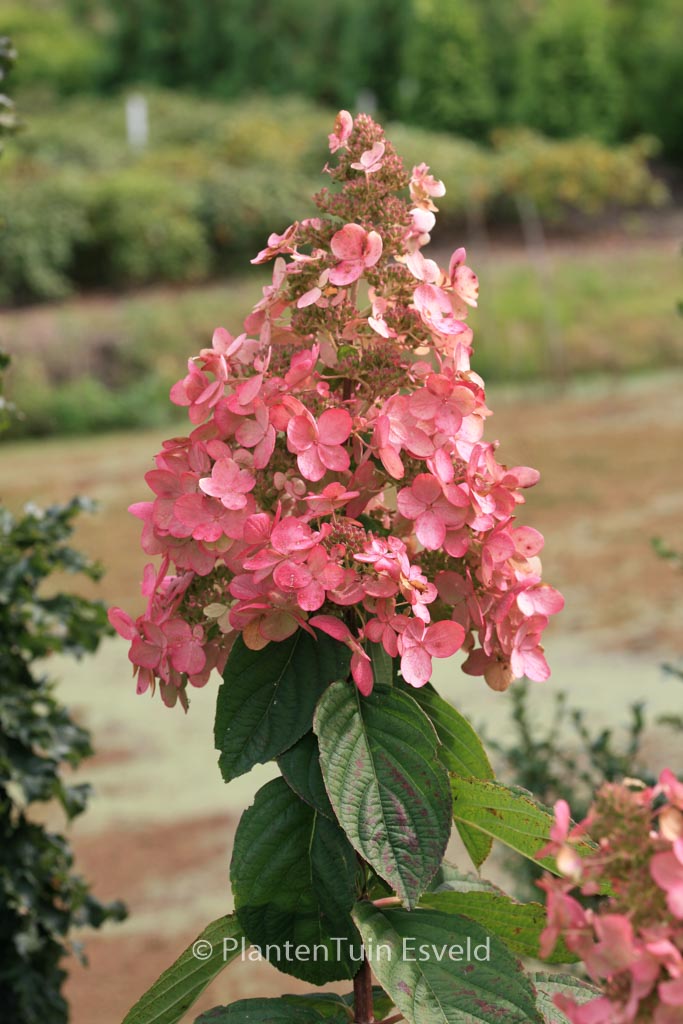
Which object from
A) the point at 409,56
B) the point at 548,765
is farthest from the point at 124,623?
the point at 409,56

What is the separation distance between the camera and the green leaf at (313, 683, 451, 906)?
0.76m

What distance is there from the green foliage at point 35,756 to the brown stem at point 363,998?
0.76 m

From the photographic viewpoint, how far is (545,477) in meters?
5.99

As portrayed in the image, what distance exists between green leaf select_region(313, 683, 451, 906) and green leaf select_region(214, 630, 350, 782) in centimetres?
2

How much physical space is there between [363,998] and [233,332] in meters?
8.20

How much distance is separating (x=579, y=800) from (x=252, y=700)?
4.87ft

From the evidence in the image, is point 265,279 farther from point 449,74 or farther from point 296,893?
point 296,893

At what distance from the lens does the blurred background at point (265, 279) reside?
9.78 feet

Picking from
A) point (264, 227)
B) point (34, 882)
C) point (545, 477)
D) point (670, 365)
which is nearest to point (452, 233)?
point (264, 227)

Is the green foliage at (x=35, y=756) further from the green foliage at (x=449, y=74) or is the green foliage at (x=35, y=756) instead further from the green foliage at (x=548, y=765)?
the green foliage at (x=449, y=74)

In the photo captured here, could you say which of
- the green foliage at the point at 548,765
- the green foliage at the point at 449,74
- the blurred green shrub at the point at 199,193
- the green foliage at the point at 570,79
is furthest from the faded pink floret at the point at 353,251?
the green foliage at the point at 449,74

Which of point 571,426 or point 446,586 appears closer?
point 446,586

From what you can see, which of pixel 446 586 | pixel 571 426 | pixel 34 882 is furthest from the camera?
pixel 571 426

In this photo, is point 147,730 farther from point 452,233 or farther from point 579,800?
point 452,233
